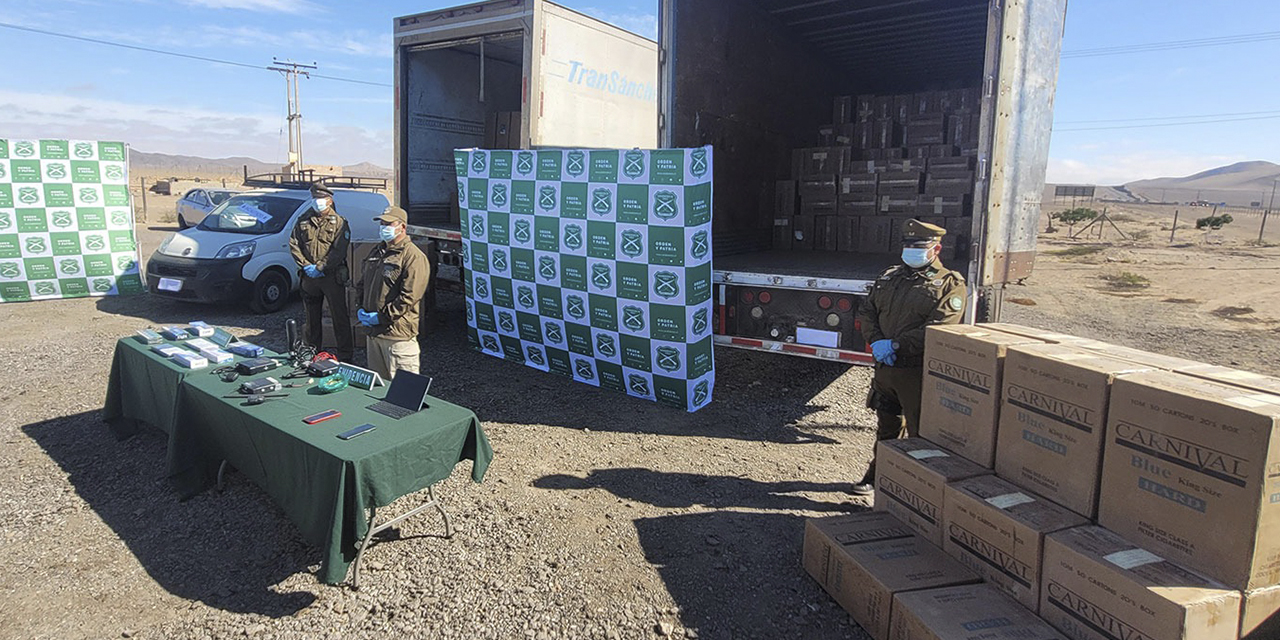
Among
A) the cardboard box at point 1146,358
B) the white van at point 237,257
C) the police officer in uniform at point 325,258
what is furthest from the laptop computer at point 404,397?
the white van at point 237,257

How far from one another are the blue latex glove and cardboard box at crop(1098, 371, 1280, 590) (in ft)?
4.84

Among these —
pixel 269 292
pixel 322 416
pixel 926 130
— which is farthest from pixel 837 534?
pixel 269 292

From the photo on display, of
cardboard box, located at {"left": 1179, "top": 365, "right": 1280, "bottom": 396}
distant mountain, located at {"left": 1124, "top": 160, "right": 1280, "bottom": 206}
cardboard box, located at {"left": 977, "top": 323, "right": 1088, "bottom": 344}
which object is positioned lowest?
cardboard box, located at {"left": 1179, "top": 365, "right": 1280, "bottom": 396}

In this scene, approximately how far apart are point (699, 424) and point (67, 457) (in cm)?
432

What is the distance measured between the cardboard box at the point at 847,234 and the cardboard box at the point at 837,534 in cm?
447

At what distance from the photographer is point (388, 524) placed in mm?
3398

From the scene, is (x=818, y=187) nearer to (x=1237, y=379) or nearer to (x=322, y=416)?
(x=1237, y=379)

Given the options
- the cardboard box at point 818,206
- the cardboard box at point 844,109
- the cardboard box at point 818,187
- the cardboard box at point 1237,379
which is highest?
the cardboard box at point 844,109

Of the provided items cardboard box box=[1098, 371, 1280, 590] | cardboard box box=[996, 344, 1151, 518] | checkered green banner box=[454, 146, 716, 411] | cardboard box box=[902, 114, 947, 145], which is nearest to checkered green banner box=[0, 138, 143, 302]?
checkered green banner box=[454, 146, 716, 411]

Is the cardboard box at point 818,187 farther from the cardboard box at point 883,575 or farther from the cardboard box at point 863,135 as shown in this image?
the cardboard box at point 883,575

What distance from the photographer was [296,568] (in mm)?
3361

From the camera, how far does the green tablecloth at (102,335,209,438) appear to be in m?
4.16

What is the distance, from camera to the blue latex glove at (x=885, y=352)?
4.05 meters

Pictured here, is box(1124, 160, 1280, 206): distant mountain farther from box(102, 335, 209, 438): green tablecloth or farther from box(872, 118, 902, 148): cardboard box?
box(102, 335, 209, 438): green tablecloth
